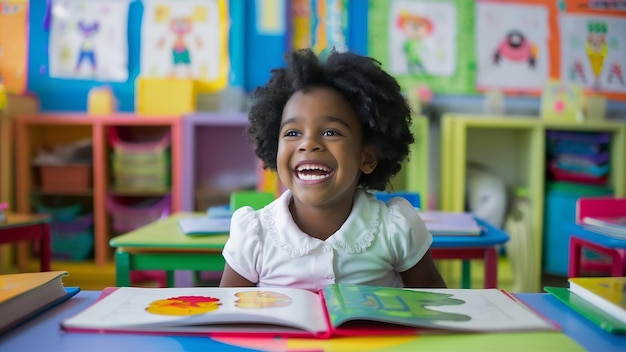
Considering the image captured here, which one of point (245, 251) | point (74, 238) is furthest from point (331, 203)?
point (74, 238)

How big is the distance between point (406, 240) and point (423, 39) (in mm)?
2360

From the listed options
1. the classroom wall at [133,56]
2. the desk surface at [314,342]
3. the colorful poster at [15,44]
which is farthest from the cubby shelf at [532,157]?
the colorful poster at [15,44]

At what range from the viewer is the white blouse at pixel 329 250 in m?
0.90

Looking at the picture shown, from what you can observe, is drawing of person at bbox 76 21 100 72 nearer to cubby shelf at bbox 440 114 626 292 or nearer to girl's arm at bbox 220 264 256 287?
cubby shelf at bbox 440 114 626 292

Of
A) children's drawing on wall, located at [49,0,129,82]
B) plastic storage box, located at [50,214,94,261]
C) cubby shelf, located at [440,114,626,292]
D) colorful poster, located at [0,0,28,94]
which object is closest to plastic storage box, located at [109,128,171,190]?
plastic storage box, located at [50,214,94,261]

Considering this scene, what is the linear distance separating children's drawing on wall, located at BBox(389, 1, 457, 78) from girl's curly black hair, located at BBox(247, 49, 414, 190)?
6.92ft

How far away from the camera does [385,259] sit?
0.93m

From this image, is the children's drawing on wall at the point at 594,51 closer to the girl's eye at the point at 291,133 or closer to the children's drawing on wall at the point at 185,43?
the children's drawing on wall at the point at 185,43

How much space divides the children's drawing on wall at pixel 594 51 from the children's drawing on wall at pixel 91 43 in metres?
2.60

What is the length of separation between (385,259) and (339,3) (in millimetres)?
2332

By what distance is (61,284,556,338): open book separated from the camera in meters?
0.58

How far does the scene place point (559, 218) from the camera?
275 centimetres

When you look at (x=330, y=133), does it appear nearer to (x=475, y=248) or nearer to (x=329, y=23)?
(x=475, y=248)

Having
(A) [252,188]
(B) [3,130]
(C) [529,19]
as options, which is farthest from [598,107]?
(B) [3,130]
